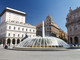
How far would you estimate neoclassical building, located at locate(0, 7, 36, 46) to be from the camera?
43656mm

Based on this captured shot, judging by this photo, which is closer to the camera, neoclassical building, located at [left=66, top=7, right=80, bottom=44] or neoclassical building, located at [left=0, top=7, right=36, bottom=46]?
neoclassical building, located at [left=66, top=7, right=80, bottom=44]

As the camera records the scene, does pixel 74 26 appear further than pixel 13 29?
No

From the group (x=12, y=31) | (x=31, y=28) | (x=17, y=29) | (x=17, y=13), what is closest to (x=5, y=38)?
(x=12, y=31)

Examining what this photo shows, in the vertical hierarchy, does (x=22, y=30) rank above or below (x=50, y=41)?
above

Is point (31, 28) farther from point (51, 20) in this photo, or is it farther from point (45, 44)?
point (45, 44)

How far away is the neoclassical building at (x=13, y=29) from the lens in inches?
1719

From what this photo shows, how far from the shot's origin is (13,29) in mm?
45719

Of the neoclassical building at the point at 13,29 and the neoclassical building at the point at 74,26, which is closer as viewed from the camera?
the neoclassical building at the point at 74,26

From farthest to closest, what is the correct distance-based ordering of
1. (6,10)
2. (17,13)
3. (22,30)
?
(17,13), (6,10), (22,30)

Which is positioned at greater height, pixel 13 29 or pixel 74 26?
pixel 74 26

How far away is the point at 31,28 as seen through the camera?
54.2m

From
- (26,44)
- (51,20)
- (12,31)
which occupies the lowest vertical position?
(26,44)

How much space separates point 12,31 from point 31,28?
13097mm

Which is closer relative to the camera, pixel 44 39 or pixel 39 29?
pixel 44 39
